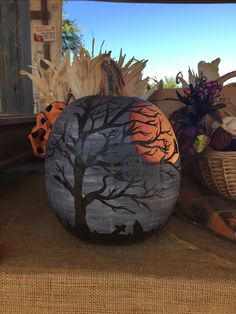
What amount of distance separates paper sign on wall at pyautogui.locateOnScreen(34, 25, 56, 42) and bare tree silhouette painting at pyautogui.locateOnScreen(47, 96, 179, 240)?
1.97 m

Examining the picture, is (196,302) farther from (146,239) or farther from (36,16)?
(36,16)

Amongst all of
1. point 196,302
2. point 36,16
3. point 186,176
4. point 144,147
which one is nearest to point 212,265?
point 196,302

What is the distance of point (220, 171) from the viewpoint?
660 mm

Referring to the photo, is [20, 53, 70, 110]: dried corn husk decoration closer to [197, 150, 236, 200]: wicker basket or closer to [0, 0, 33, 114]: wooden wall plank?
[197, 150, 236, 200]: wicker basket

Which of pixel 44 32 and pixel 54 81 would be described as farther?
pixel 44 32

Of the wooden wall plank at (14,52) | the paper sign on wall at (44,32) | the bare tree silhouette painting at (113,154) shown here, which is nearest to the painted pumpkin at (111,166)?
the bare tree silhouette painting at (113,154)

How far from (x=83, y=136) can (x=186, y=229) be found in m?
0.28

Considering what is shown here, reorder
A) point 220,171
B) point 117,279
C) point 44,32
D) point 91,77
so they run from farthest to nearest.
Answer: point 44,32
point 220,171
point 91,77
point 117,279

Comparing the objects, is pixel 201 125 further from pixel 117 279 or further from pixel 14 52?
pixel 14 52

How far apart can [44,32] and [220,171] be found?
2.00m

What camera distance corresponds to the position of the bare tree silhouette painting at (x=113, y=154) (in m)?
0.46

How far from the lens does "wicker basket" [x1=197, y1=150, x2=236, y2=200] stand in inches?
25.2

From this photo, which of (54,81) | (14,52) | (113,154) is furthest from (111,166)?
(14,52)

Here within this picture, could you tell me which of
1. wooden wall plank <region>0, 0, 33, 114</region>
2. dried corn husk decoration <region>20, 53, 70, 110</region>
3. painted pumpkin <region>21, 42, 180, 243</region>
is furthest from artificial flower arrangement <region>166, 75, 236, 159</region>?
wooden wall plank <region>0, 0, 33, 114</region>
